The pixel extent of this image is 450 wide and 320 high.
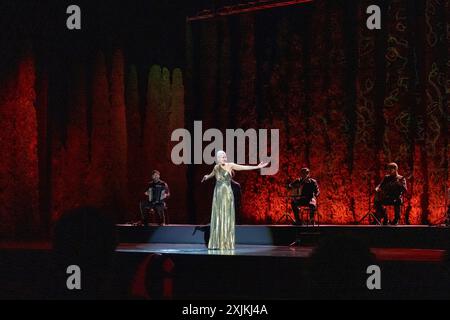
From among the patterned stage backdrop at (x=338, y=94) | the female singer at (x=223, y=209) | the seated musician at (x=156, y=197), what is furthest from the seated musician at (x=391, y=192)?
the seated musician at (x=156, y=197)

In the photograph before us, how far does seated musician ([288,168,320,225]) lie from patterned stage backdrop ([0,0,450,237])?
90 cm

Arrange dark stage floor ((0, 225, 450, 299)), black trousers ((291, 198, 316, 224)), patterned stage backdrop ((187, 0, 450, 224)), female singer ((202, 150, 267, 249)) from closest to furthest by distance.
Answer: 1. dark stage floor ((0, 225, 450, 299))
2. female singer ((202, 150, 267, 249))
3. black trousers ((291, 198, 316, 224))
4. patterned stage backdrop ((187, 0, 450, 224))

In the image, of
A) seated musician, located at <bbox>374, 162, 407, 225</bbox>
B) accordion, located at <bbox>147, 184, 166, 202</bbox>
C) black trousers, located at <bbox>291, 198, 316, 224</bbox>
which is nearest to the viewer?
seated musician, located at <bbox>374, 162, 407, 225</bbox>

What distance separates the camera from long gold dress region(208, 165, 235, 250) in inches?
296

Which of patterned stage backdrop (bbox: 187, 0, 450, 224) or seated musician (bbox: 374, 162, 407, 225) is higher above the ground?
patterned stage backdrop (bbox: 187, 0, 450, 224)

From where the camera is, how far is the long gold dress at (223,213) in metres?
7.52

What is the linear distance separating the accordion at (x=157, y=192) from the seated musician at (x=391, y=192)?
10.1 ft

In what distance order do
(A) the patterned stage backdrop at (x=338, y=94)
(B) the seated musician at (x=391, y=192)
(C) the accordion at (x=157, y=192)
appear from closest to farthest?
(B) the seated musician at (x=391, y=192)
(A) the patterned stage backdrop at (x=338, y=94)
(C) the accordion at (x=157, y=192)

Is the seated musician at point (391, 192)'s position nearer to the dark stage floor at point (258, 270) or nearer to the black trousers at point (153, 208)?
the dark stage floor at point (258, 270)

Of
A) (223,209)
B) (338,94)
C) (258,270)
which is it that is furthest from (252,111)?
(258,270)

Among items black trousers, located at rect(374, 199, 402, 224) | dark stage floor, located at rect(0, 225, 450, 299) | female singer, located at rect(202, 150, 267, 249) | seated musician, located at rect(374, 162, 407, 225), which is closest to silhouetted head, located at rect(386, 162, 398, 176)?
seated musician, located at rect(374, 162, 407, 225)

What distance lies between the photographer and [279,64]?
10367 mm

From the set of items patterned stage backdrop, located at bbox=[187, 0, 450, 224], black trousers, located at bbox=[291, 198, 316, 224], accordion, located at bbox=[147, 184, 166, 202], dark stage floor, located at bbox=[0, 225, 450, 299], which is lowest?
dark stage floor, located at bbox=[0, 225, 450, 299]

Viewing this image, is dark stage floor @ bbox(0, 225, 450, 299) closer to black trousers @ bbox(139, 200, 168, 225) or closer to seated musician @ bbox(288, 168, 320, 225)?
seated musician @ bbox(288, 168, 320, 225)
